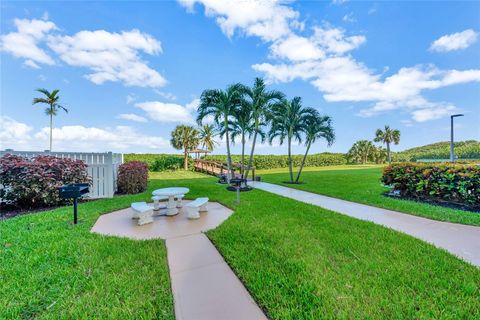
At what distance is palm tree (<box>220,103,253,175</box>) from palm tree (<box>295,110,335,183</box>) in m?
3.40

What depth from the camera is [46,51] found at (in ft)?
26.3

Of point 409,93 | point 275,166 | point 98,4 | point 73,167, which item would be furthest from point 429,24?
point 275,166

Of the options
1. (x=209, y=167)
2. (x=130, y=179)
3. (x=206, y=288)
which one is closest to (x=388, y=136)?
(x=209, y=167)

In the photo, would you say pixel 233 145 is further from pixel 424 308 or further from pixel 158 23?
pixel 424 308

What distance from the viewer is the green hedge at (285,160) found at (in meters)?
24.0

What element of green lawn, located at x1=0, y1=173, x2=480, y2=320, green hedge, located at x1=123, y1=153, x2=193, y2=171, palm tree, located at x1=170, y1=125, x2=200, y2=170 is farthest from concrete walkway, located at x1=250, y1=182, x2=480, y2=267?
palm tree, located at x1=170, y1=125, x2=200, y2=170

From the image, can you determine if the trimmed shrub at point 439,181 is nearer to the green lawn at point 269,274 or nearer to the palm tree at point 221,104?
the green lawn at point 269,274

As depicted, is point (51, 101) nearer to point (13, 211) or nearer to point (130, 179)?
point (130, 179)

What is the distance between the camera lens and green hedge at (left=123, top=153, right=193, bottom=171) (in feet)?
65.3

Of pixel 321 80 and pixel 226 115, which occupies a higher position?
pixel 321 80

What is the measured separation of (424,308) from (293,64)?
1240 cm

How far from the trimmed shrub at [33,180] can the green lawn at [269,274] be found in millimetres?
1820

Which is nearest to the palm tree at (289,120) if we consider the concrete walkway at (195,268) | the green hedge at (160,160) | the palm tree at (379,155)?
the concrete walkway at (195,268)

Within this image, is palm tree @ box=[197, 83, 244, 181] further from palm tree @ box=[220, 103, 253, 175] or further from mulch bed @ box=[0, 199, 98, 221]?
mulch bed @ box=[0, 199, 98, 221]
